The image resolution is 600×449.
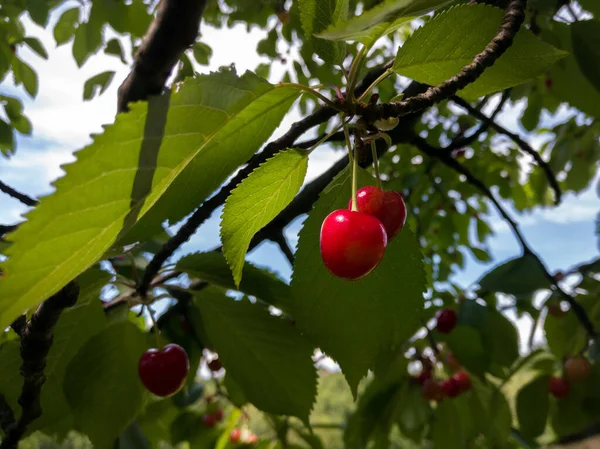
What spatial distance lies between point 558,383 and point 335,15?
213 centimetres

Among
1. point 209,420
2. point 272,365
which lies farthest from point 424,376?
point 272,365

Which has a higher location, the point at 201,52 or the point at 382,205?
the point at 201,52

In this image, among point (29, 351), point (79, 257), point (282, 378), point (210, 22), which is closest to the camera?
point (79, 257)

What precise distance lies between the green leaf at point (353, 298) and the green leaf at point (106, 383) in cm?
48

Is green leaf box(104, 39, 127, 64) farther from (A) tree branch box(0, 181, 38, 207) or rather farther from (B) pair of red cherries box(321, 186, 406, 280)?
(B) pair of red cherries box(321, 186, 406, 280)

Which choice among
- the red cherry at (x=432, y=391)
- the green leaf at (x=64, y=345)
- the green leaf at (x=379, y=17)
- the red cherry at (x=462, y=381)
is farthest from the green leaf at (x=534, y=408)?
the green leaf at (x=379, y=17)

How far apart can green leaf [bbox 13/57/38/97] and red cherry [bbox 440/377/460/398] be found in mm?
2483

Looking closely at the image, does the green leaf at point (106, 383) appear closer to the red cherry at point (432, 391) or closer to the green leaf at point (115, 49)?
the red cherry at point (432, 391)

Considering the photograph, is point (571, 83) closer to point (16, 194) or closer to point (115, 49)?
point (16, 194)

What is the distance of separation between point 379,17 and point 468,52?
0.69 ft

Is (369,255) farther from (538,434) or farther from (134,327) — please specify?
(538,434)

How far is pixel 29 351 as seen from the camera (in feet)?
2.58

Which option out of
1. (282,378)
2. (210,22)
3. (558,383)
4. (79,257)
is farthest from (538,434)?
(210,22)

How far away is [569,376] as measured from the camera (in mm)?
2227
